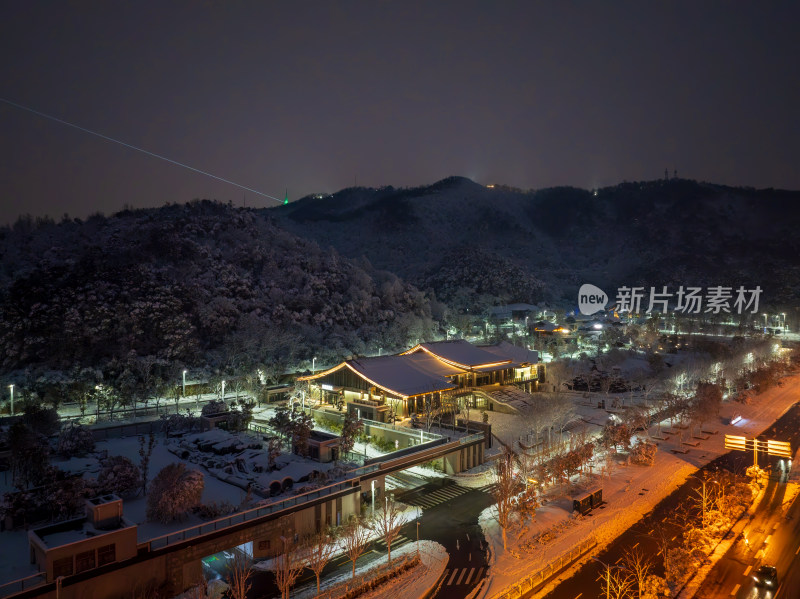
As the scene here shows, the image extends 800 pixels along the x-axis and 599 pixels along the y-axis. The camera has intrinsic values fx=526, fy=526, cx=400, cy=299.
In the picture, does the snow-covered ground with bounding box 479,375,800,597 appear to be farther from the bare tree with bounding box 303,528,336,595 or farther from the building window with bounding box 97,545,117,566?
the building window with bounding box 97,545,117,566

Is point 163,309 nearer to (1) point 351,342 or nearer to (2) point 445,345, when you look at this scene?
(1) point 351,342

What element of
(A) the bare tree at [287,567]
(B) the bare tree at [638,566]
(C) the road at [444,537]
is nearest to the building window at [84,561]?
(C) the road at [444,537]

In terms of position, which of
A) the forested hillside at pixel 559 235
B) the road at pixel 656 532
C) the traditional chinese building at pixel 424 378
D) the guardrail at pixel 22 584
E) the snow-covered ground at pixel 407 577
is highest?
the forested hillside at pixel 559 235

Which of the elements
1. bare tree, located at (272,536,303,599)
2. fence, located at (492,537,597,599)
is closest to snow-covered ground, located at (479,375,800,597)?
fence, located at (492,537,597,599)

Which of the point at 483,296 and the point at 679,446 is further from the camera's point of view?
the point at 483,296

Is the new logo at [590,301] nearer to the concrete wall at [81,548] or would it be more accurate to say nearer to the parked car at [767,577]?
the parked car at [767,577]

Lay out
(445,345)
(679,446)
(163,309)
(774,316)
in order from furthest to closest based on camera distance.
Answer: (774,316) < (163,309) < (445,345) < (679,446)

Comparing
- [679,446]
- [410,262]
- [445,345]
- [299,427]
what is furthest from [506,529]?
[410,262]
